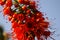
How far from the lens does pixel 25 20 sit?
212 centimetres

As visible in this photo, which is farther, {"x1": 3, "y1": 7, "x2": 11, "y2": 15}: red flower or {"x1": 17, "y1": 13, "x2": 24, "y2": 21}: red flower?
{"x1": 3, "y1": 7, "x2": 11, "y2": 15}: red flower

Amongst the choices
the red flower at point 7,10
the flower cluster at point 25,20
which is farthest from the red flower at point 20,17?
the red flower at point 7,10

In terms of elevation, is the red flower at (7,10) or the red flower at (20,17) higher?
the red flower at (7,10)

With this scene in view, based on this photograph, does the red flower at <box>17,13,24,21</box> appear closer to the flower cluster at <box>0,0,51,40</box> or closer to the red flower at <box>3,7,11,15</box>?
the flower cluster at <box>0,0,51,40</box>

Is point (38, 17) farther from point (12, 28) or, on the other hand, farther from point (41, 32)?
point (12, 28)

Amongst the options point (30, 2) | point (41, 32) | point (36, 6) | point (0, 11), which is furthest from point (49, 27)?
point (0, 11)

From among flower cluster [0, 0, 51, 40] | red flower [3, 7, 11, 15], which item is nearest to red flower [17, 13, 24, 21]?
flower cluster [0, 0, 51, 40]

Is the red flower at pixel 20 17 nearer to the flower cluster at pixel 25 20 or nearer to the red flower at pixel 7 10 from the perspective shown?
the flower cluster at pixel 25 20

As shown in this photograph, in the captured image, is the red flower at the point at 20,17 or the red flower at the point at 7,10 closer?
the red flower at the point at 20,17

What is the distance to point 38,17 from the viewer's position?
2195mm

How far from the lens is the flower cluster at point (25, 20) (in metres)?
2.11

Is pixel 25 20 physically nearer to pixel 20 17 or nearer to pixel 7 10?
pixel 20 17

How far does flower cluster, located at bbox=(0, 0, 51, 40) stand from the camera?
2.11 meters

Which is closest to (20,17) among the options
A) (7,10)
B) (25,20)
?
(25,20)
